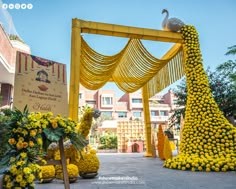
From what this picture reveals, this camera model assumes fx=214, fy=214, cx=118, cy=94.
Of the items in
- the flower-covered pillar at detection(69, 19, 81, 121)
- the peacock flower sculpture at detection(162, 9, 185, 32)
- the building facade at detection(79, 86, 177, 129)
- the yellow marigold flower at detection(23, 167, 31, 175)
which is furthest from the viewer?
the building facade at detection(79, 86, 177, 129)

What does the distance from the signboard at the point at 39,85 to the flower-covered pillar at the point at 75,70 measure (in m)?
1.87

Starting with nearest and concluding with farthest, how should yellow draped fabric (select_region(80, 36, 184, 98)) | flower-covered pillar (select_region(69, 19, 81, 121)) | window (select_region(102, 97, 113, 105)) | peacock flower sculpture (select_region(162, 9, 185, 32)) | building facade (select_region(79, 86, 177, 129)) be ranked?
flower-covered pillar (select_region(69, 19, 81, 121))
yellow draped fabric (select_region(80, 36, 184, 98))
peacock flower sculpture (select_region(162, 9, 185, 32))
building facade (select_region(79, 86, 177, 129))
window (select_region(102, 97, 113, 105))

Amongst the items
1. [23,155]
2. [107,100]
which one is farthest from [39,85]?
[107,100]

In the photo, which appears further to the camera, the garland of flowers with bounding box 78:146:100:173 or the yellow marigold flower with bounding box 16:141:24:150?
the garland of flowers with bounding box 78:146:100:173

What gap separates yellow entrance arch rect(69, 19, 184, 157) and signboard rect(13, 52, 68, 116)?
1.87 m

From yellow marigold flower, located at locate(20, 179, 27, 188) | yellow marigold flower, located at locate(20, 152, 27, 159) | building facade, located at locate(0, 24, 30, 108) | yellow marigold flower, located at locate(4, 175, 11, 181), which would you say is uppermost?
building facade, located at locate(0, 24, 30, 108)

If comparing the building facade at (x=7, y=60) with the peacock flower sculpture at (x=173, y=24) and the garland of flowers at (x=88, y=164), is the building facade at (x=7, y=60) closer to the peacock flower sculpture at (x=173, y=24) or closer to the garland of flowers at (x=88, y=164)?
the garland of flowers at (x=88, y=164)

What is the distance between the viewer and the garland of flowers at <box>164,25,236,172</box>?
4.54 metres

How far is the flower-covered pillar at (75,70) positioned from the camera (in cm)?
441

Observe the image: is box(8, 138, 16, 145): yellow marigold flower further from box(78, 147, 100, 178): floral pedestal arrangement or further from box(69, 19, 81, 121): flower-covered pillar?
box(69, 19, 81, 121): flower-covered pillar

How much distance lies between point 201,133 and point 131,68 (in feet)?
9.61

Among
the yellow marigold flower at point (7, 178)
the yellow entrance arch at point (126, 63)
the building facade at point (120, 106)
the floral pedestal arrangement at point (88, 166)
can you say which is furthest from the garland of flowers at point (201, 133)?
the building facade at point (120, 106)

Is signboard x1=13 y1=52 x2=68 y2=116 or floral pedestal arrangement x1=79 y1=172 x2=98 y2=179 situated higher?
signboard x1=13 y1=52 x2=68 y2=116

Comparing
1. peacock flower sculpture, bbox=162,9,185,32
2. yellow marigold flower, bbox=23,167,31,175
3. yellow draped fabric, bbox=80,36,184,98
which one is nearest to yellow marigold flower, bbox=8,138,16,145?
yellow marigold flower, bbox=23,167,31,175
